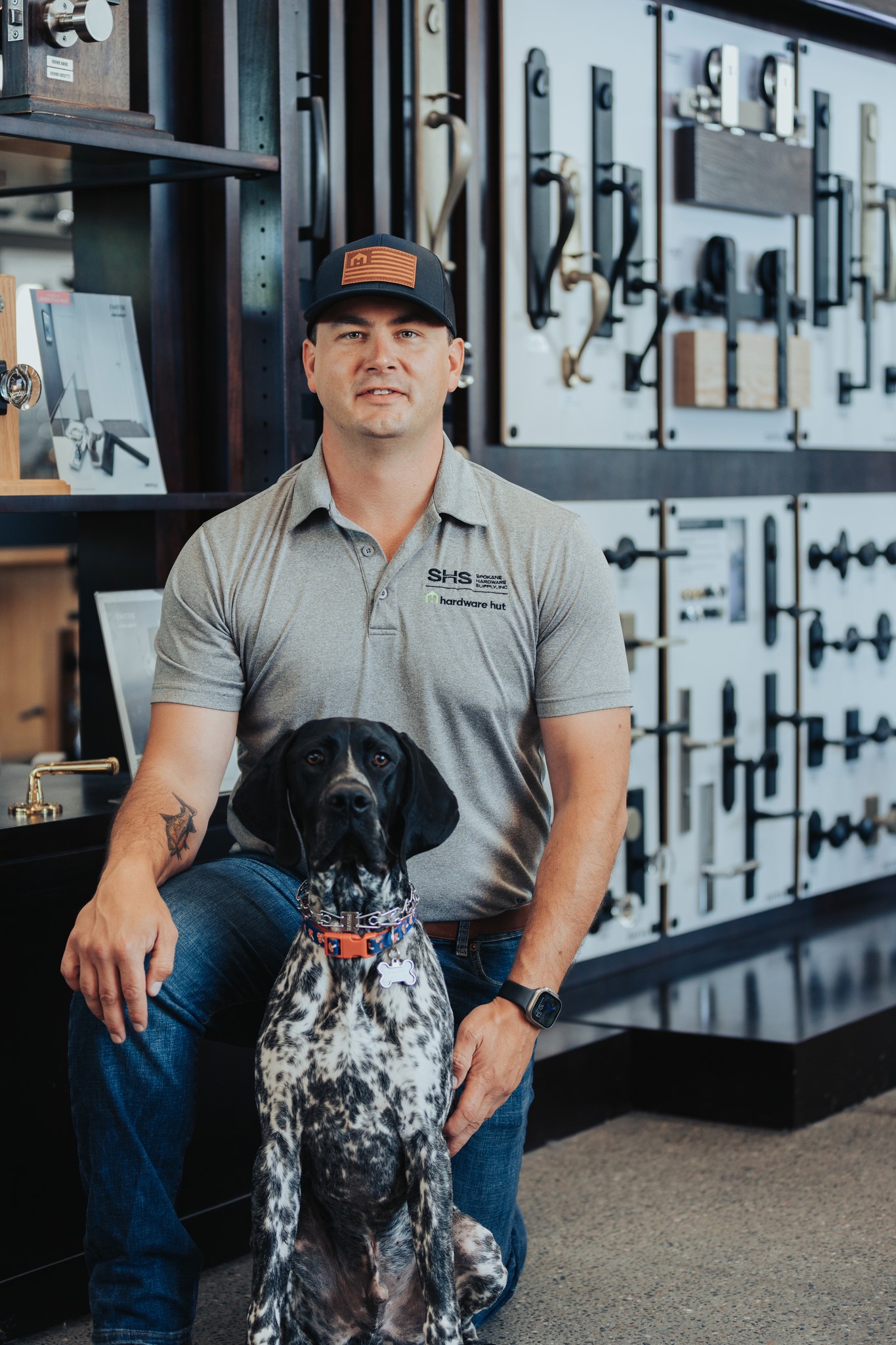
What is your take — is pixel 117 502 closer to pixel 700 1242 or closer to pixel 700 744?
pixel 700 1242

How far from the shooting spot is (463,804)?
7.44ft

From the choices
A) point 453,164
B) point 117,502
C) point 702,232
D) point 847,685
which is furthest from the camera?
point 847,685

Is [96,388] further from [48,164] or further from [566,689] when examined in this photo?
[566,689]

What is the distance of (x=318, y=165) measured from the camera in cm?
307

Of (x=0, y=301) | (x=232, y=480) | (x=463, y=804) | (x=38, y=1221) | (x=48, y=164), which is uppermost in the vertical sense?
(x=48, y=164)

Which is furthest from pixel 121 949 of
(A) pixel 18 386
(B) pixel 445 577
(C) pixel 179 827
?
(A) pixel 18 386

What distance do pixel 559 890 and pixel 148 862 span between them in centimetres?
55

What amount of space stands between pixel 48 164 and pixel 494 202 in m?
1.07

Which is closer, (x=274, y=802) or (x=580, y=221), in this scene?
(x=274, y=802)

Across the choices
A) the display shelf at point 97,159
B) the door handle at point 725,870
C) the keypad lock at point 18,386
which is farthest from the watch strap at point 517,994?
the door handle at point 725,870

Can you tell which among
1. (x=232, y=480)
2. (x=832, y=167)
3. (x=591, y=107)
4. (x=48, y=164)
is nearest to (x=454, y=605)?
(x=232, y=480)

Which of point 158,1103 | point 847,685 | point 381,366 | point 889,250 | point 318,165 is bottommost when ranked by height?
point 158,1103

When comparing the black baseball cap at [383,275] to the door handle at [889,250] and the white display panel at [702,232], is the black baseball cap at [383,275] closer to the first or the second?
the white display panel at [702,232]

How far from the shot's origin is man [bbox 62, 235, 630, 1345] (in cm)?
212
